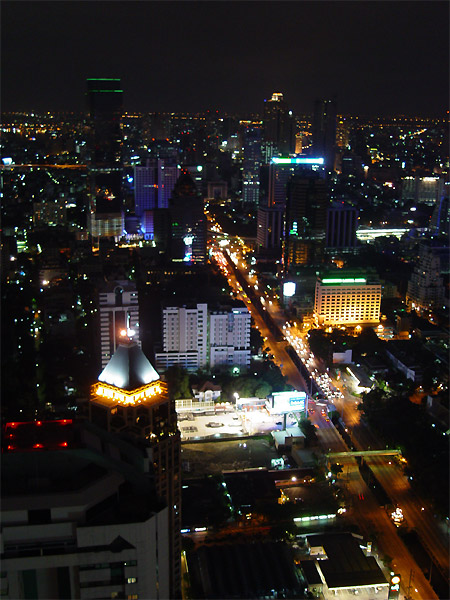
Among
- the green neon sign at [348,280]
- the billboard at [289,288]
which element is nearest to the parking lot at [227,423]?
the green neon sign at [348,280]

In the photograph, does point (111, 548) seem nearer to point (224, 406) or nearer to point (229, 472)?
point (229, 472)

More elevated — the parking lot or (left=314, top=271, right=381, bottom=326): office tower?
(left=314, top=271, right=381, bottom=326): office tower

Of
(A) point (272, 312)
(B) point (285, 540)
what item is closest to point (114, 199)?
(A) point (272, 312)

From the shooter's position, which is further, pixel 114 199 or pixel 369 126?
pixel 369 126

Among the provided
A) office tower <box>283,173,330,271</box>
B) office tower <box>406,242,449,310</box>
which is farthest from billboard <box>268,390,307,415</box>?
office tower <box>283,173,330,271</box>

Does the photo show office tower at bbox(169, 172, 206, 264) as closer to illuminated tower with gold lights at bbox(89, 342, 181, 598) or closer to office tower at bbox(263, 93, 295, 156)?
office tower at bbox(263, 93, 295, 156)
